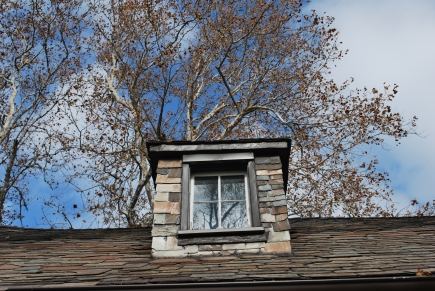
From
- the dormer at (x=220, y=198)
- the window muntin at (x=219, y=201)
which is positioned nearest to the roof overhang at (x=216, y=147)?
the dormer at (x=220, y=198)

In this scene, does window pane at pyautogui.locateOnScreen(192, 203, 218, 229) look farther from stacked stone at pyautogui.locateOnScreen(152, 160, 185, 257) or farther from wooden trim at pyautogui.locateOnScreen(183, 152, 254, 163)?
wooden trim at pyautogui.locateOnScreen(183, 152, 254, 163)

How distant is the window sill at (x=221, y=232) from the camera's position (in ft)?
18.7

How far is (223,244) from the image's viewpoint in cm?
568

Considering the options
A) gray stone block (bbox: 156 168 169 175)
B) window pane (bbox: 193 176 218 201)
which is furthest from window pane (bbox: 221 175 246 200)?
gray stone block (bbox: 156 168 169 175)

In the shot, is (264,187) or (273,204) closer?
(273,204)

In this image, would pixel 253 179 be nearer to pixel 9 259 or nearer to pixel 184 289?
pixel 184 289

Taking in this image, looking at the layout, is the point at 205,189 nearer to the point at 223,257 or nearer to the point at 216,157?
the point at 216,157

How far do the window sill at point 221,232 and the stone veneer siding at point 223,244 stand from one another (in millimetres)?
130

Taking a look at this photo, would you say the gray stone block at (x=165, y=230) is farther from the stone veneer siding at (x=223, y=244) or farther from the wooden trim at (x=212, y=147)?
the wooden trim at (x=212, y=147)

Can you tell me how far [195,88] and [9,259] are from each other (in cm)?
987

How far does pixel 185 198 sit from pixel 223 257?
1.05 meters

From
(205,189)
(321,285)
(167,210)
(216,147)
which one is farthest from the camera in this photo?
(216,147)

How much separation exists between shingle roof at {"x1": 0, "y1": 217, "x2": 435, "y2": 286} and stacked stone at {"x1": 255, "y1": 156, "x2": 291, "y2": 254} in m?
0.22

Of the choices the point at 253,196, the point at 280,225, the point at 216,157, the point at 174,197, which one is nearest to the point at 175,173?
the point at 174,197
